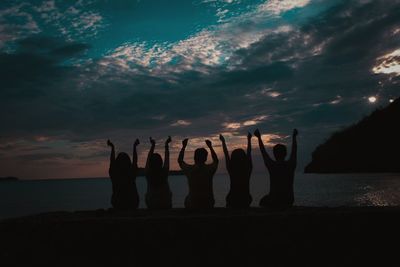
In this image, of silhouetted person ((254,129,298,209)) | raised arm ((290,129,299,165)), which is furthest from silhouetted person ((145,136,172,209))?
raised arm ((290,129,299,165))

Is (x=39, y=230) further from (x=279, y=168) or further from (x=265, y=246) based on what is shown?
(x=279, y=168)

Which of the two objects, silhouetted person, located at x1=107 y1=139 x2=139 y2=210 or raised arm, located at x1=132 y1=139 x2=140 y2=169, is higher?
raised arm, located at x1=132 y1=139 x2=140 y2=169

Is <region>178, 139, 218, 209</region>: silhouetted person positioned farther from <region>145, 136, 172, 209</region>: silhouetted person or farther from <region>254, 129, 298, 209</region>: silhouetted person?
<region>254, 129, 298, 209</region>: silhouetted person

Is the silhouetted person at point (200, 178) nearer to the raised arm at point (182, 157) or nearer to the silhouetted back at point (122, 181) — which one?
the raised arm at point (182, 157)

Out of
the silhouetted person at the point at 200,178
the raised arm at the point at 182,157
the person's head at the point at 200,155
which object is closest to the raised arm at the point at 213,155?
the silhouetted person at the point at 200,178

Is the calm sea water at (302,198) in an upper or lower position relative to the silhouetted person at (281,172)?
lower

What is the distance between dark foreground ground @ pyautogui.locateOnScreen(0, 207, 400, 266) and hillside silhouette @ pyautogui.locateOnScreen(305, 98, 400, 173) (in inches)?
4995

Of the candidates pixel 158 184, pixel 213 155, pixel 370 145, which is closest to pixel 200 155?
pixel 213 155

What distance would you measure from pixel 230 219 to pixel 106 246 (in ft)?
5.37

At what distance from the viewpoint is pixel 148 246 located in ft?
17.1

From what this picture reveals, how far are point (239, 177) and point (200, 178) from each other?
860mm

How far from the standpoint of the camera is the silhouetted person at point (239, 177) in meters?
8.59

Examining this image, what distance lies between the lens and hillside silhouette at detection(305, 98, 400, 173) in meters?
122

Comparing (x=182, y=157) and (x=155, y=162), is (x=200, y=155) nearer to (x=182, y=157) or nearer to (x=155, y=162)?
(x=182, y=157)
